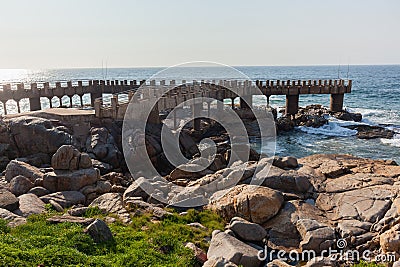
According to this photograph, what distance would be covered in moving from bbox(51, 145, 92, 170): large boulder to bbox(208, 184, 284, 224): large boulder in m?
6.50

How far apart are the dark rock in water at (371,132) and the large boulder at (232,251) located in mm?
28301

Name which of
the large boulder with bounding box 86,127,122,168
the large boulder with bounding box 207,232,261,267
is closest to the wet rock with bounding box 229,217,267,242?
the large boulder with bounding box 207,232,261,267

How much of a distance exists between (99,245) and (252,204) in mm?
5546

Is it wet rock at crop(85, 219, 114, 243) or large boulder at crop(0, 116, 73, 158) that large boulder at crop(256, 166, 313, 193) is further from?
large boulder at crop(0, 116, 73, 158)

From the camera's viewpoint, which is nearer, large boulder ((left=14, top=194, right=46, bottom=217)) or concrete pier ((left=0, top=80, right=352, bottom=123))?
large boulder ((left=14, top=194, right=46, bottom=217))

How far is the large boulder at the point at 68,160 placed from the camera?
16.3 metres

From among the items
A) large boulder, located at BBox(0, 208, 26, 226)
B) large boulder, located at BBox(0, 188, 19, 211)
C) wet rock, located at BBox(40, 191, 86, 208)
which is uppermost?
large boulder, located at BBox(0, 188, 19, 211)

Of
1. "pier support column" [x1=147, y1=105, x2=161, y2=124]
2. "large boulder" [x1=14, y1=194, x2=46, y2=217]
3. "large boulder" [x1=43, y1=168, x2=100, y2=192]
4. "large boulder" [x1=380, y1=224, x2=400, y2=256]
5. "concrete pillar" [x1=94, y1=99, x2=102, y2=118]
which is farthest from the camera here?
"pier support column" [x1=147, y1=105, x2=161, y2=124]

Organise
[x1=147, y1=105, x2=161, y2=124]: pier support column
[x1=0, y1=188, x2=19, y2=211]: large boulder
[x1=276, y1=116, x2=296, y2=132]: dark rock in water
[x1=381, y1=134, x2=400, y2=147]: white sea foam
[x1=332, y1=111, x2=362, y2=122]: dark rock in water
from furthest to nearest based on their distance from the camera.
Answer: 1. [x1=332, y1=111, x2=362, y2=122]: dark rock in water
2. [x1=276, y1=116, x2=296, y2=132]: dark rock in water
3. [x1=381, y1=134, x2=400, y2=147]: white sea foam
4. [x1=147, y1=105, x2=161, y2=124]: pier support column
5. [x1=0, y1=188, x2=19, y2=211]: large boulder

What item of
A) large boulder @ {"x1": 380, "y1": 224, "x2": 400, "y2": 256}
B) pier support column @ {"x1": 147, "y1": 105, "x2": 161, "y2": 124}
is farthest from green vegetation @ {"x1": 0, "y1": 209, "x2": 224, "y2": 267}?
pier support column @ {"x1": 147, "y1": 105, "x2": 161, "y2": 124}

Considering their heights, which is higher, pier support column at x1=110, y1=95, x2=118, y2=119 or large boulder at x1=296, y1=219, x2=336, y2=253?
pier support column at x1=110, y1=95, x2=118, y2=119

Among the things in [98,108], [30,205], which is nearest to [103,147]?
[98,108]

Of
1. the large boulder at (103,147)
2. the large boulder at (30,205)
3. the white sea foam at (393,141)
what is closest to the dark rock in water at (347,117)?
the white sea foam at (393,141)

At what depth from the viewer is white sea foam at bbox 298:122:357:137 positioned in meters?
37.5
